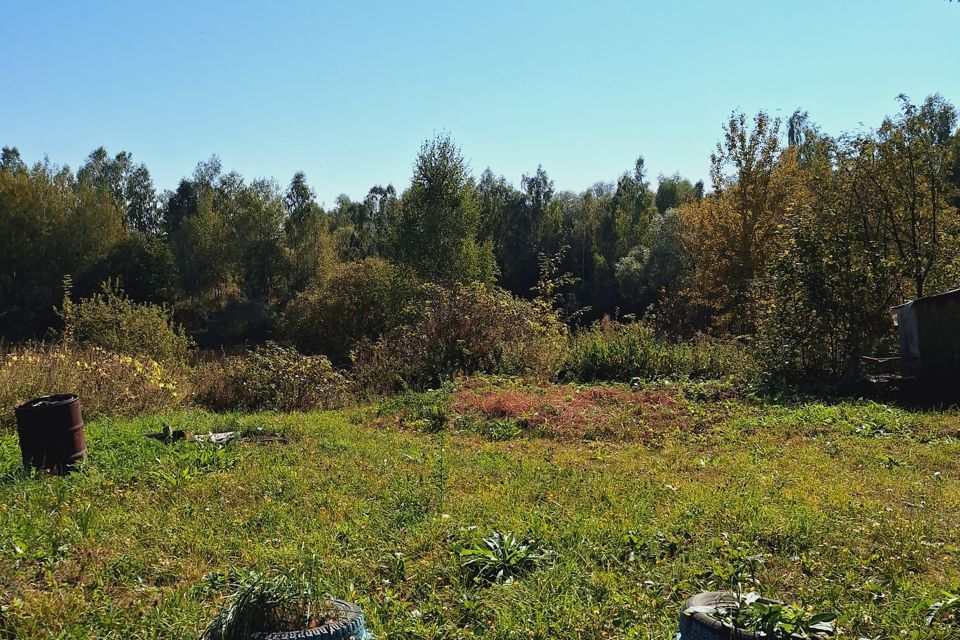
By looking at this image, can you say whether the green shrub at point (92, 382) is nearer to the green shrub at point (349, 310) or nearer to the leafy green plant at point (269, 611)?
the leafy green plant at point (269, 611)

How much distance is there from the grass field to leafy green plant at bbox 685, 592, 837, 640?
0.66 metres

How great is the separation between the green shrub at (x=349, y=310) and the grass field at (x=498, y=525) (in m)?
17.8

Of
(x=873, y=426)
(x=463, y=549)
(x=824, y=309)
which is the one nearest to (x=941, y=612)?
(x=463, y=549)

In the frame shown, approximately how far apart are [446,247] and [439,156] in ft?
12.4

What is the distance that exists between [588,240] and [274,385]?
148 ft

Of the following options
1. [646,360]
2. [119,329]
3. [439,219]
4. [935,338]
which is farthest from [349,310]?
[935,338]

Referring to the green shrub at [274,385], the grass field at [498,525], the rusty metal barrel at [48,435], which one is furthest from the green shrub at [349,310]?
the rusty metal barrel at [48,435]

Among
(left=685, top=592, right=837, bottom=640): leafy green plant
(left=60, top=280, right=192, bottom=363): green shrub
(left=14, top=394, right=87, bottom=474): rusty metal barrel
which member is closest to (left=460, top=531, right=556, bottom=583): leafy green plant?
(left=685, top=592, right=837, bottom=640): leafy green plant

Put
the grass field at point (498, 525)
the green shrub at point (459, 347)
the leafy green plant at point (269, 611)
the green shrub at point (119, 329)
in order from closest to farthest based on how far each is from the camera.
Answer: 1. the leafy green plant at point (269, 611)
2. the grass field at point (498, 525)
3. the green shrub at point (459, 347)
4. the green shrub at point (119, 329)

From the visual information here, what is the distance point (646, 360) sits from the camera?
482 inches

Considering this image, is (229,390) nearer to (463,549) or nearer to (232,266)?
(463,549)

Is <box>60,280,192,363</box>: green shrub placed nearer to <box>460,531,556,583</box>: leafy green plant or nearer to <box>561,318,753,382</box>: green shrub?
<box>561,318,753,382</box>: green shrub

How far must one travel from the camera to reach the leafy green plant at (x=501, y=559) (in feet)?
12.0

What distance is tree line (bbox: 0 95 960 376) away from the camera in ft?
35.1
